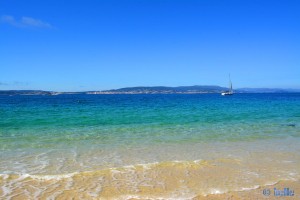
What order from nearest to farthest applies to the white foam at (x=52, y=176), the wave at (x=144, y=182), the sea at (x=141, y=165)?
the wave at (x=144, y=182)
the sea at (x=141, y=165)
the white foam at (x=52, y=176)

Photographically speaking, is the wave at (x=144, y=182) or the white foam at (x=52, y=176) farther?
the white foam at (x=52, y=176)

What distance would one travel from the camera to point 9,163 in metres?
9.46

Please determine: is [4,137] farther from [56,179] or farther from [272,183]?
[272,183]

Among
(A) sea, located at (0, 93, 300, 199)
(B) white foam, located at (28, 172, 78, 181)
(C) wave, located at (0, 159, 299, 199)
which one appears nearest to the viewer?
(C) wave, located at (0, 159, 299, 199)

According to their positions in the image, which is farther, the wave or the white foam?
the white foam

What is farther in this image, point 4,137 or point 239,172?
point 4,137

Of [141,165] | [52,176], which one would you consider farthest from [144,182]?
[52,176]

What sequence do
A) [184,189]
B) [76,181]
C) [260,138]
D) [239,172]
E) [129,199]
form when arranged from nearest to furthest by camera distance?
[129,199] → [184,189] → [76,181] → [239,172] → [260,138]

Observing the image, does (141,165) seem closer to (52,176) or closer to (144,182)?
(144,182)

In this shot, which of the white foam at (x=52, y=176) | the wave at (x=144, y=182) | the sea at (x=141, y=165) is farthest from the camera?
the white foam at (x=52, y=176)

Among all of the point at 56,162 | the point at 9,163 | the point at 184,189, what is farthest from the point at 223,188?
the point at 9,163

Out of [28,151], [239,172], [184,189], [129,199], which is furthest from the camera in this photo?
[28,151]

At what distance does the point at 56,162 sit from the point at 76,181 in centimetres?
235

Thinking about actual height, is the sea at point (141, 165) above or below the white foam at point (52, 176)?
below
